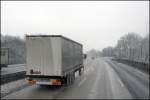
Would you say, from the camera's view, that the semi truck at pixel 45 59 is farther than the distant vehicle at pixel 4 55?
No

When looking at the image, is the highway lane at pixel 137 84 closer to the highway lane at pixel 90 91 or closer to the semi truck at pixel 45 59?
the highway lane at pixel 90 91

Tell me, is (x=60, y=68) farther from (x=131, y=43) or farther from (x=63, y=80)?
(x=131, y=43)

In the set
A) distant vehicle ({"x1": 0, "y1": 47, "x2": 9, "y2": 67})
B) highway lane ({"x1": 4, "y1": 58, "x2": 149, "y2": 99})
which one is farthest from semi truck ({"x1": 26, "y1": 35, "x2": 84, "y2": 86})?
distant vehicle ({"x1": 0, "y1": 47, "x2": 9, "y2": 67})

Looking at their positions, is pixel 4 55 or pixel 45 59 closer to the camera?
pixel 45 59

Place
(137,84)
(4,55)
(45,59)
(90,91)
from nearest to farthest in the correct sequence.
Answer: (90,91) → (45,59) → (137,84) → (4,55)

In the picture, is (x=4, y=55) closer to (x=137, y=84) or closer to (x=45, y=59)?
(x=45, y=59)

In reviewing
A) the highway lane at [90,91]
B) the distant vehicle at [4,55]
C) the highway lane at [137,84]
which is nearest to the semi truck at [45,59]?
the highway lane at [90,91]

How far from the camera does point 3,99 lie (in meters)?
12.6

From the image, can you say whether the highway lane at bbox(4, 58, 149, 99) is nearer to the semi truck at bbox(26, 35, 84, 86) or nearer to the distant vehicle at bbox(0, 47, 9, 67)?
the semi truck at bbox(26, 35, 84, 86)

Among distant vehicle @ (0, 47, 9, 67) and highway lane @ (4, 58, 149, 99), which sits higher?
distant vehicle @ (0, 47, 9, 67)

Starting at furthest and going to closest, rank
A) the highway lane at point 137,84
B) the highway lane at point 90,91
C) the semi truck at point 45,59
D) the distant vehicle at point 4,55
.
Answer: the distant vehicle at point 4,55 < the semi truck at point 45,59 < the highway lane at point 137,84 < the highway lane at point 90,91

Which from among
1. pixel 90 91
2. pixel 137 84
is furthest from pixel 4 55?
pixel 90 91

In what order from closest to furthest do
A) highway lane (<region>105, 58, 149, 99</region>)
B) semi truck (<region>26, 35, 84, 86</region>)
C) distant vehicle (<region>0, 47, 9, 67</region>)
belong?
highway lane (<region>105, 58, 149, 99</region>)
semi truck (<region>26, 35, 84, 86</region>)
distant vehicle (<region>0, 47, 9, 67</region>)

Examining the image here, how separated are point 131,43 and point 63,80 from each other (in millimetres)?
130803
